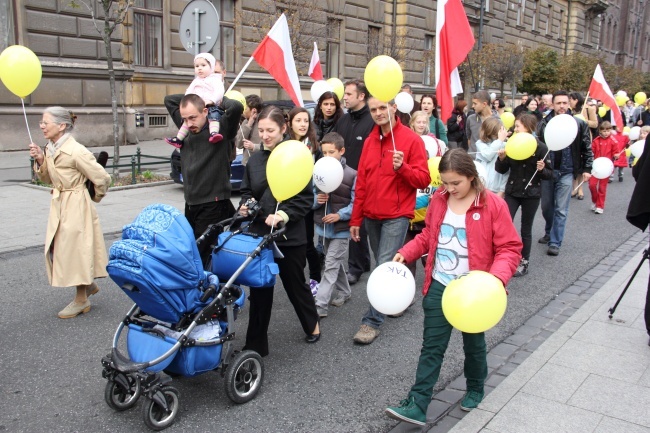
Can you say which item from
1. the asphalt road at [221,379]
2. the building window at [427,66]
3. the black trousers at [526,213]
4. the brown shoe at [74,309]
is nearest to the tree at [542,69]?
the building window at [427,66]

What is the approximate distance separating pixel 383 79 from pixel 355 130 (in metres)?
1.71

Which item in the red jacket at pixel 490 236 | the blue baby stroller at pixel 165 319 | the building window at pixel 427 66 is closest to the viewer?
the blue baby stroller at pixel 165 319

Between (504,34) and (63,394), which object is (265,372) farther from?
(504,34)

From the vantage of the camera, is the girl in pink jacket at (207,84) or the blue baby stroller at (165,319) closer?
the blue baby stroller at (165,319)

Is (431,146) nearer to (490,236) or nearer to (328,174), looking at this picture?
(328,174)

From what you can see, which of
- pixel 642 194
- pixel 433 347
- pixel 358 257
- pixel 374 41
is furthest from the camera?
pixel 374 41

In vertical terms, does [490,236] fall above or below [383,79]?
below

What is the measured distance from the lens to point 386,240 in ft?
16.7

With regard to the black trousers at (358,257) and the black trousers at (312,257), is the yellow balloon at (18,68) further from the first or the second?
the black trousers at (358,257)

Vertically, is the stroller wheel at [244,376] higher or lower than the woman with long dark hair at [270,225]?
lower

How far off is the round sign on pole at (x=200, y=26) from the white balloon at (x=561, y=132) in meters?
4.46

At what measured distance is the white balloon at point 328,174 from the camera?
17.8 ft

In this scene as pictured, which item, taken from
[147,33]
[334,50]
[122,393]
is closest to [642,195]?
[122,393]

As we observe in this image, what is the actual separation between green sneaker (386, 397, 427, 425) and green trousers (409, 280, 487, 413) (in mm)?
30
